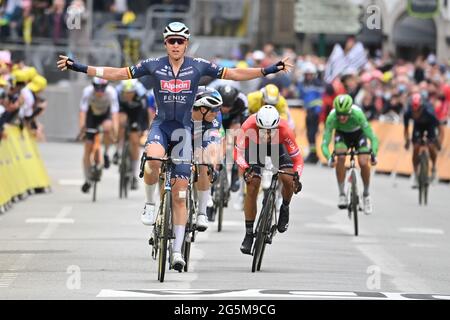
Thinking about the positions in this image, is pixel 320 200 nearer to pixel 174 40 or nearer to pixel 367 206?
pixel 367 206

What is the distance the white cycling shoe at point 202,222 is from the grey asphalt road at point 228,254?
353 mm

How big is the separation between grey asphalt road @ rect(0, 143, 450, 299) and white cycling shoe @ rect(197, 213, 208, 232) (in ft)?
1.16

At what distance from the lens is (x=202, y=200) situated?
1589cm

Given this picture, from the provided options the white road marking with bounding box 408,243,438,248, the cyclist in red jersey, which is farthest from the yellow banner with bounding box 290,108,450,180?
the cyclist in red jersey

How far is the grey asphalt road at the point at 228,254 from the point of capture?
525 inches

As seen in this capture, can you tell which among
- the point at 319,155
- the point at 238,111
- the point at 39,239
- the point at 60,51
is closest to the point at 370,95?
the point at 319,155

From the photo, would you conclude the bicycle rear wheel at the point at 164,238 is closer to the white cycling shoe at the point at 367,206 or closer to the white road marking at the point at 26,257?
the white road marking at the point at 26,257

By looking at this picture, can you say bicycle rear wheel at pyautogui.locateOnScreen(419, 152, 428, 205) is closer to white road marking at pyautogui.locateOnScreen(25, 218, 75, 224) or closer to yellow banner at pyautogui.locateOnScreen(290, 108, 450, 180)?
yellow banner at pyautogui.locateOnScreen(290, 108, 450, 180)

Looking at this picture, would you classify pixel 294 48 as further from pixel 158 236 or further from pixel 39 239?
pixel 158 236

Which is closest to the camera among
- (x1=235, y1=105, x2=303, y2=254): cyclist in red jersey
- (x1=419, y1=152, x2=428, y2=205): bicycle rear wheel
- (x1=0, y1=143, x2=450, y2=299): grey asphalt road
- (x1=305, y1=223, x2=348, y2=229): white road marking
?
(x1=0, y1=143, x2=450, y2=299): grey asphalt road

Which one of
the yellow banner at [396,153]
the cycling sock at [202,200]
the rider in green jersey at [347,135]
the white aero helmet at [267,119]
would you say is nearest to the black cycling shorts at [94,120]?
the rider in green jersey at [347,135]

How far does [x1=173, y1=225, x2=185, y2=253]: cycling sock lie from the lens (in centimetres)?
1408

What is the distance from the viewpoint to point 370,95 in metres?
35.5

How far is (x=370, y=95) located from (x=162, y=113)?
21354mm
